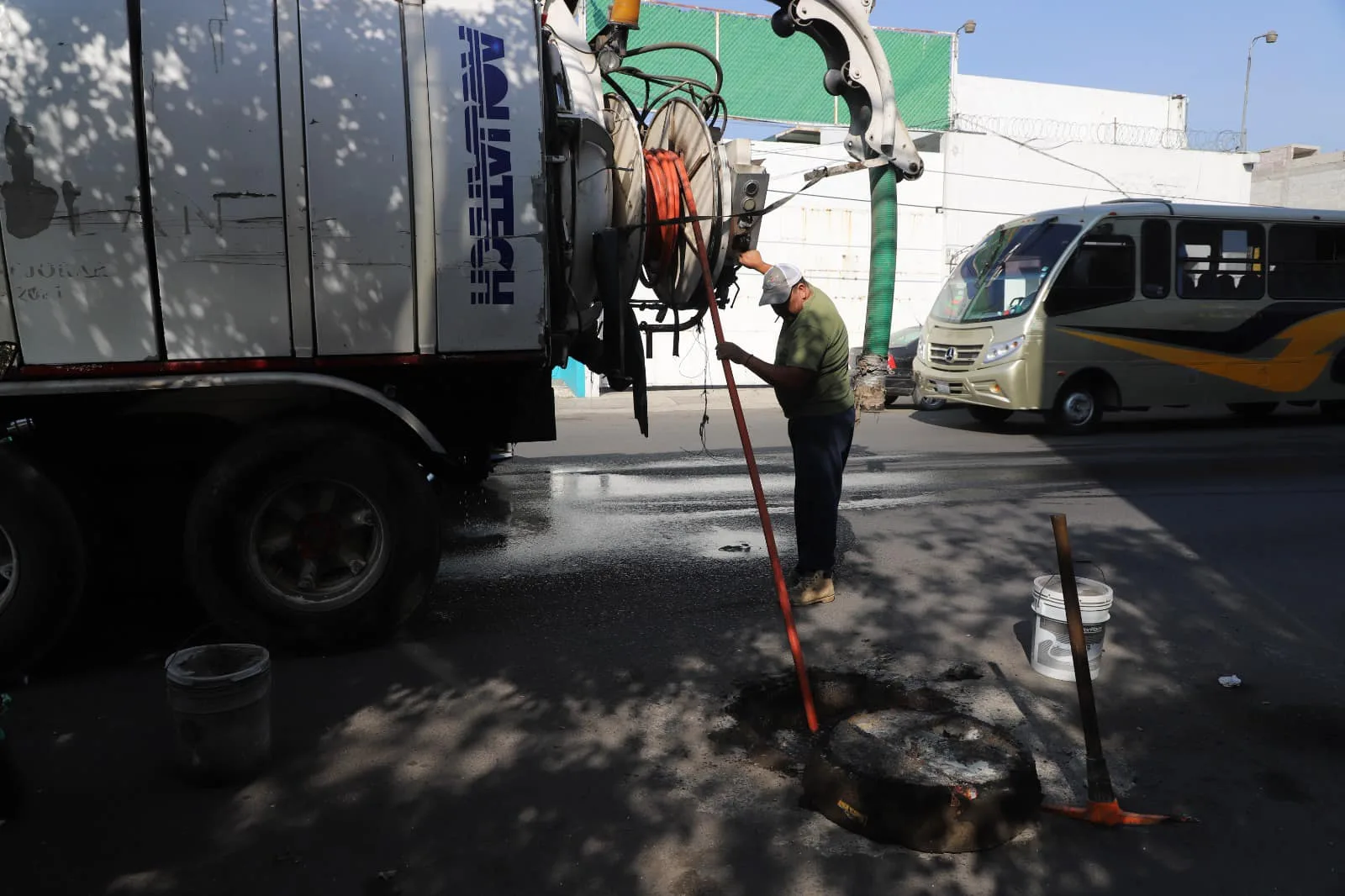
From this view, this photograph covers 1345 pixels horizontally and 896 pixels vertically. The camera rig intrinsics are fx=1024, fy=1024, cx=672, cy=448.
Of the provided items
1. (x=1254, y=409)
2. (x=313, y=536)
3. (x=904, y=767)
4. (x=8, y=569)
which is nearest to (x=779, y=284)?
(x=313, y=536)

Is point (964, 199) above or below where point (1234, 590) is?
above

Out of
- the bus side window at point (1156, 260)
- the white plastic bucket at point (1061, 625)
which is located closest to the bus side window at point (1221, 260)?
the bus side window at point (1156, 260)

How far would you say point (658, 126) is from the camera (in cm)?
642

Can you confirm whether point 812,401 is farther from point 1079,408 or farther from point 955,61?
point 955,61

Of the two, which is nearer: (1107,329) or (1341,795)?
(1341,795)

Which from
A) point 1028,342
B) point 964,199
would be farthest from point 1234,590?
point 964,199

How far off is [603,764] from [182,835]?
4.81ft

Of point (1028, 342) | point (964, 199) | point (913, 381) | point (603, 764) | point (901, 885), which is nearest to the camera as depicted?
point (901, 885)

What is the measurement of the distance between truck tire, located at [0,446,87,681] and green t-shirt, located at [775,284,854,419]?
11.6 ft

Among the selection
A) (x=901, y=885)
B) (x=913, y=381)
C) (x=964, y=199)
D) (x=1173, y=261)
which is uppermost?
(x=964, y=199)

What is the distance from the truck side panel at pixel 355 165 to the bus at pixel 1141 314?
385 inches

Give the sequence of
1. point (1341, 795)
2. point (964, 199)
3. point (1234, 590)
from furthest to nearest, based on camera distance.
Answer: point (964, 199) → point (1234, 590) → point (1341, 795)

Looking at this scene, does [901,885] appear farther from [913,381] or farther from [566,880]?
[913,381]

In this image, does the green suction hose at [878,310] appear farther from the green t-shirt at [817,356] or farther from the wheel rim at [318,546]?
the wheel rim at [318,546]
